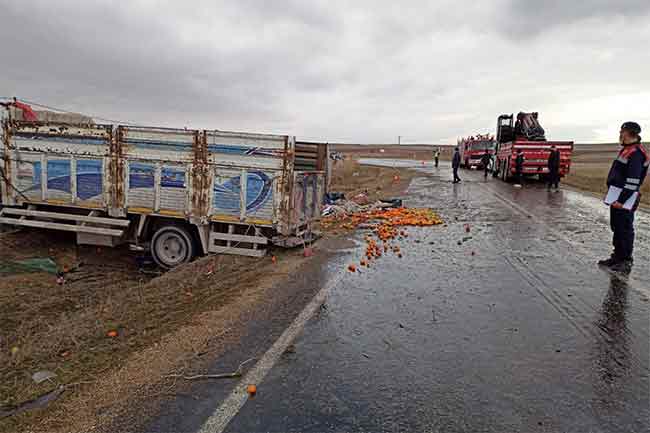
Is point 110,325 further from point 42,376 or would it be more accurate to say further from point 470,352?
point 470,352

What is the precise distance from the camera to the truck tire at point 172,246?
340 inches

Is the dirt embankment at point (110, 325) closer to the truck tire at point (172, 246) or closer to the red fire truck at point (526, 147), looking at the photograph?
the truck tire at point (172, 246)

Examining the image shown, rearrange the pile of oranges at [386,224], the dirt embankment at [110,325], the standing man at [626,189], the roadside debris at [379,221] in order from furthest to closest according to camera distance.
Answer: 1. the roadside debris at [379,221]
2. the pile of oranges at [386,224]
3. the standing man at [626,189]
4. the dirt embankment at [110,325]

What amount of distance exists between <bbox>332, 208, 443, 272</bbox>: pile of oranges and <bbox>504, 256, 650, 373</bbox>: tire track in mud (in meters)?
2.48

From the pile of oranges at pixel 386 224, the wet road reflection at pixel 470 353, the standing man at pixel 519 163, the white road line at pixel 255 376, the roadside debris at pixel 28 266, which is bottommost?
the roadside debris at pixel 28 266

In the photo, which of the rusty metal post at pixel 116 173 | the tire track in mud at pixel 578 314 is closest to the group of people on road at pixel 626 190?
the tire track in mud at pixel 578 314

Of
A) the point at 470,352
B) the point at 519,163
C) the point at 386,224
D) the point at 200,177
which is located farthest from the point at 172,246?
the point at 519,163

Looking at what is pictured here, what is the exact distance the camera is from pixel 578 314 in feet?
17.1

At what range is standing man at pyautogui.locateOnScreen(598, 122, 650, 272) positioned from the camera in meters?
7.14

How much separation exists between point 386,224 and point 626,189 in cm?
568

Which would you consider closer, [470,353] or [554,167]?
[470,353]

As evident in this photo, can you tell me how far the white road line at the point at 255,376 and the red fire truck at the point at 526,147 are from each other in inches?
808

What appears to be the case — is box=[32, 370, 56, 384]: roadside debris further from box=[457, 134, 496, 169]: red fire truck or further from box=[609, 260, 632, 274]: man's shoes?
box=[457, 134, 496, 169]: red fire truck

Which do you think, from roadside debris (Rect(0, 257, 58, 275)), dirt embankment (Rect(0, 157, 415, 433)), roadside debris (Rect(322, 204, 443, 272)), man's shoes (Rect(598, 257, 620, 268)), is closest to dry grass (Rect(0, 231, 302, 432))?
dirt embankment (Rect(0, 157, 415, 433))
